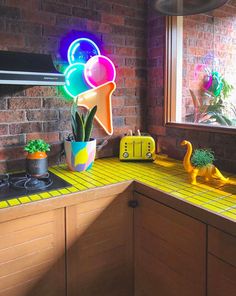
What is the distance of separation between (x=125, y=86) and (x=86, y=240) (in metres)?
1.24

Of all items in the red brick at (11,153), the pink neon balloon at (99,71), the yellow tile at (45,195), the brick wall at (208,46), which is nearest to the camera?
the yellow tile at (45,195)

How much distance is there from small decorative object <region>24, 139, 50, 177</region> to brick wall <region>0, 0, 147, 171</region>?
0.58 feet

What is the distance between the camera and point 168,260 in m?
1.48

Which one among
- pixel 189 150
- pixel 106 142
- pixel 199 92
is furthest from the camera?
pixel 199 92

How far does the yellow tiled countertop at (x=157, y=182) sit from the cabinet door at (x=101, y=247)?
0.40 ft

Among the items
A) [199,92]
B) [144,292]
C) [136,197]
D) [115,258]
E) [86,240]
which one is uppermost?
[199,92]

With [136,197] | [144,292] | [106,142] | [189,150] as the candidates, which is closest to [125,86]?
[106,142]

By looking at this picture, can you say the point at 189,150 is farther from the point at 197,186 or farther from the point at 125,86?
the point at 125,86

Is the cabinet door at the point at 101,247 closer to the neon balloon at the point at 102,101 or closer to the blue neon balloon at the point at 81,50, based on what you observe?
the neon balloon at the point at 102,101

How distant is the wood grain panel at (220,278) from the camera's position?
117 centimetres

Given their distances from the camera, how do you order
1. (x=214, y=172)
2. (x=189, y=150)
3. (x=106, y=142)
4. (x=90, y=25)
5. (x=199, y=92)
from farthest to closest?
1. (x=199, y=92)
2. (x=106, y=142)
3. (x=90, y=25)
4. (x=189, y=150)
5. (x=214, y=172)

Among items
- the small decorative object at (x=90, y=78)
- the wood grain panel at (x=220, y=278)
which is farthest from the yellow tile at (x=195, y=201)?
the small decorative object at (x=90, y=78)

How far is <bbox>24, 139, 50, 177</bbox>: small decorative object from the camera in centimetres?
171

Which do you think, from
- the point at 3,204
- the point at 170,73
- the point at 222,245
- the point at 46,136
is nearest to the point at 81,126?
the point at 46,136
